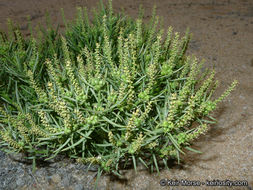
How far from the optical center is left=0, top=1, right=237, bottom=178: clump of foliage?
1.06 meters

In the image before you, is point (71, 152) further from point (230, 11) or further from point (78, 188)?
point (230, 11)

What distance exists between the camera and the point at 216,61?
2.41m

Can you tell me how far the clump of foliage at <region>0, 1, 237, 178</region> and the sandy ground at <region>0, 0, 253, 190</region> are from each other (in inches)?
5.3

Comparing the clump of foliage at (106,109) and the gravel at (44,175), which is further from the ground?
the clump of foliage at (106,109)

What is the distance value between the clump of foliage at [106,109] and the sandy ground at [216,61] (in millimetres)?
135

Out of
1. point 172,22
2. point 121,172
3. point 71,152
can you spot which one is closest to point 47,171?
point 71,152

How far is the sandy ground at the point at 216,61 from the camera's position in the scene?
1.31 m

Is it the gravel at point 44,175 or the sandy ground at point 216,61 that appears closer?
the gravel at point 44,175

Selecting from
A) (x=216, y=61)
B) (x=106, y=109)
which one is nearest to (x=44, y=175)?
(x=106, y=109)

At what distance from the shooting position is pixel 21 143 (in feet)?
3.65

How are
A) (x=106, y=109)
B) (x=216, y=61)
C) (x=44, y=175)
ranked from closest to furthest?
(x=106, y=109), (x=44, y=175), (x=216, y=61)

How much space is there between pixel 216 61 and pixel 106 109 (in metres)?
1.80

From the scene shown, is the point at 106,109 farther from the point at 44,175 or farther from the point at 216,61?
the point at 216,61

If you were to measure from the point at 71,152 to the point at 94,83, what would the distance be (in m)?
0.46
